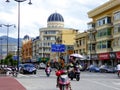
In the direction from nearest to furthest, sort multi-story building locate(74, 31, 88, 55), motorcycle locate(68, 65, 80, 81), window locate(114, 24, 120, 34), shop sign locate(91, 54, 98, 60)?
motorcycle locate(68, 65, 80, 81) → window locate(114, 24, 120, 34) → shop sign locate(91, 54, 98, 60) → multi-story building locate(74, 31, 88, 55)

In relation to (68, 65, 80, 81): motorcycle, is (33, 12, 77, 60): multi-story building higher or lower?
higher

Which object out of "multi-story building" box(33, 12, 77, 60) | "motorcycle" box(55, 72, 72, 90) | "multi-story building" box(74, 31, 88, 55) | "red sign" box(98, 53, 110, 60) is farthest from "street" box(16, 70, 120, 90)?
"multi-story building" box(33, 12, 77, 60)

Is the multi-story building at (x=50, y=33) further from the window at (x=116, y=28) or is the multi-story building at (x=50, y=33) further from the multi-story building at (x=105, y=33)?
the window at (x=116, y=28)

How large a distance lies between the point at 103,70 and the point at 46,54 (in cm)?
9324

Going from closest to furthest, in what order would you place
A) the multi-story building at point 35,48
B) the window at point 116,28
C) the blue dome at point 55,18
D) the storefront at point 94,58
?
1. the window at point 116,28
2. the storefront at point 94,58
3. the blue dome at point 55,18
4. the multi-story building at point 35,48

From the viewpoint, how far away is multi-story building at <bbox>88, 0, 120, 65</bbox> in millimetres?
78688

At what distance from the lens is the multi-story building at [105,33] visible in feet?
258

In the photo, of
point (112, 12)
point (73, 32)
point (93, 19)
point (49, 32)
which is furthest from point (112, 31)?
point (49, 32)

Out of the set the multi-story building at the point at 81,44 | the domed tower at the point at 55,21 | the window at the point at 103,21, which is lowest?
the multi-story building at the point at 81,44

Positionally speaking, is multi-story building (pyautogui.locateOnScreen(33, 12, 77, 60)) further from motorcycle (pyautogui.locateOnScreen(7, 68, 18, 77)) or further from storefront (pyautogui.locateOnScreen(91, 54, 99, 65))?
motorcycle (pyautogui.locateOnScreen(7, 68, 18, 77))

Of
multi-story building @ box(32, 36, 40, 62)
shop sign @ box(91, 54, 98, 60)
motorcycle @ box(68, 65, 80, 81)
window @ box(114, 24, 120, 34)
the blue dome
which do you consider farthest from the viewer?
multi-story building @ box(32, 36, 40, 62)

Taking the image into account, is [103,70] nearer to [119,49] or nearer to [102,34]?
[119,49]

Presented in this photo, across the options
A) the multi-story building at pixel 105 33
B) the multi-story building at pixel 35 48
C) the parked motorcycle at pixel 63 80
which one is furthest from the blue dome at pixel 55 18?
the parked motorcycle at pixel 63 80

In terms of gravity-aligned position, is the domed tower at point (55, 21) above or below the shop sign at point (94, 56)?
above
